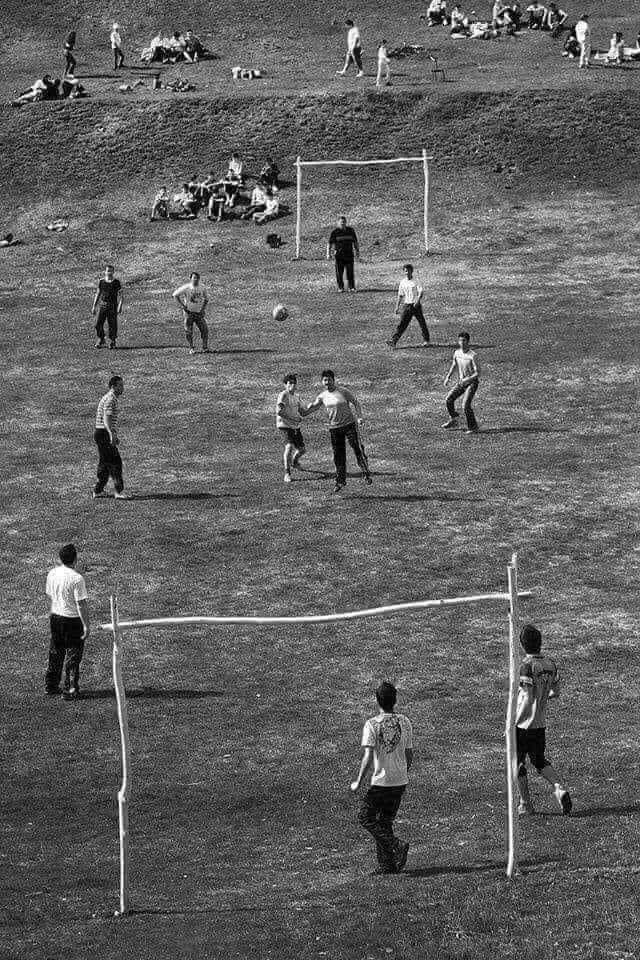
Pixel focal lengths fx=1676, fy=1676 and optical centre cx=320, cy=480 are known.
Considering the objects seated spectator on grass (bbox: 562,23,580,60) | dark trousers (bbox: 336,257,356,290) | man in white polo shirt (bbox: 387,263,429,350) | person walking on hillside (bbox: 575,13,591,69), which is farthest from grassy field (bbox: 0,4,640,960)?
seated spectator on grass (bbox: 562,23,580,60)

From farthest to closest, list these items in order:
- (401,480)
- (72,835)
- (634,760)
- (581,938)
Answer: (401,480), (634,760), (72,835), (581,938)

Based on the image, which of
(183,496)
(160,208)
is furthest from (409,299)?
(160,208)

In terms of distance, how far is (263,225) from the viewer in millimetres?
52312

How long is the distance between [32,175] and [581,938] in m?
49.9

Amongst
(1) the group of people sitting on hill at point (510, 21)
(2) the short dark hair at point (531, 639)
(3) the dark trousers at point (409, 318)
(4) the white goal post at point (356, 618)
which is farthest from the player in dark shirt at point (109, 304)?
(1) the group of people sitting on hill at point (510, 21)

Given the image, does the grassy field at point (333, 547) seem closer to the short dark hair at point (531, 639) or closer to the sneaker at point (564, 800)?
the sneaker at point (564, 800)

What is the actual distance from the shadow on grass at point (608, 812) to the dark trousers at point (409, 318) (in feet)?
71.3

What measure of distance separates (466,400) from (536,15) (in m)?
38.4

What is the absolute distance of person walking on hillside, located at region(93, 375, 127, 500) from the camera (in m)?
27.5

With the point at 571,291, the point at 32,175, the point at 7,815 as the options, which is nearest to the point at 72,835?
the point at 7,815

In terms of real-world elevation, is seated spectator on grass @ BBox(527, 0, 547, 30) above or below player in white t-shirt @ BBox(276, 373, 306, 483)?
above

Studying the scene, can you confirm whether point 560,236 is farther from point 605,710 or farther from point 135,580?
point 605,710

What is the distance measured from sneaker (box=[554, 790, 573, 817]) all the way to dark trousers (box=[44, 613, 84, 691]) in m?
6.87

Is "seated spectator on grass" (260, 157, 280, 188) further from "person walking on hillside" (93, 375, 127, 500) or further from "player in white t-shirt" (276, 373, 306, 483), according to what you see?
"person walking on hillside" (93, 375, 127, 500)
